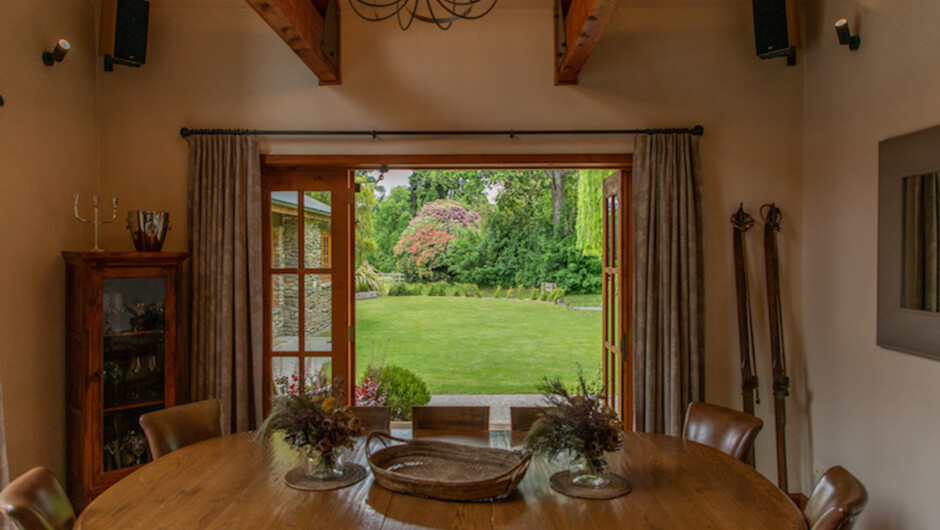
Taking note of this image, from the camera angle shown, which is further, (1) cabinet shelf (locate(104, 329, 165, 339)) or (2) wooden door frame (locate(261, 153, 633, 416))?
(2) wooden door frame (locate(261, 153, 633, 416))

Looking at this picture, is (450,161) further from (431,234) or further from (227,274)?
(431,234)

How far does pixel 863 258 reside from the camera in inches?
121

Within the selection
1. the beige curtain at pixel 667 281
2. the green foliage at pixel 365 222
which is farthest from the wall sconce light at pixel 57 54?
the green foliage at pixel 365 222

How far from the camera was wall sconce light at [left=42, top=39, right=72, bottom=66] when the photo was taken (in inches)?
119

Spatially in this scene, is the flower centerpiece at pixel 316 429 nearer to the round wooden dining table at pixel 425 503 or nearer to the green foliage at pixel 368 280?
the round wooden dining table at pixel 425 503

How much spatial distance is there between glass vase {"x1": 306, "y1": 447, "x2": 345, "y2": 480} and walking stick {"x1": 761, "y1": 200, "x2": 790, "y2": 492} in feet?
8.31

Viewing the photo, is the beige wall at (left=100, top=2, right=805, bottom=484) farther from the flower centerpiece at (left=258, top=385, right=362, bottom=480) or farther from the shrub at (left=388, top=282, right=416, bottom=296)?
the shrub at (left=388, top=282, right=416, bottom=296)

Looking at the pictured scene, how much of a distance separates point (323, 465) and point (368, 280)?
8.04 metres

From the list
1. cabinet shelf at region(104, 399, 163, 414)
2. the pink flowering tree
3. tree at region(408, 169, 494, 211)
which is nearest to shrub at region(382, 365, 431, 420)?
cabinet shelf at region(104, 399, 163, 414)

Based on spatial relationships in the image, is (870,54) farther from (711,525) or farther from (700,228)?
(711,525)

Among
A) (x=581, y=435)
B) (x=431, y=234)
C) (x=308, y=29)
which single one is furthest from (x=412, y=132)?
(x=431, y=234)

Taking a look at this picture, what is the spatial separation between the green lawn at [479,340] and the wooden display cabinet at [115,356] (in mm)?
4303

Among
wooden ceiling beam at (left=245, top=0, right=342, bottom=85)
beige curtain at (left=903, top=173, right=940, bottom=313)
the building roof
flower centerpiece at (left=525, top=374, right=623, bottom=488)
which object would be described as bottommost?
flower centerpiece at (left=525, top=374, right=623, bottom=488)

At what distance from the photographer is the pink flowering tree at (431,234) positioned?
10.2 metres
